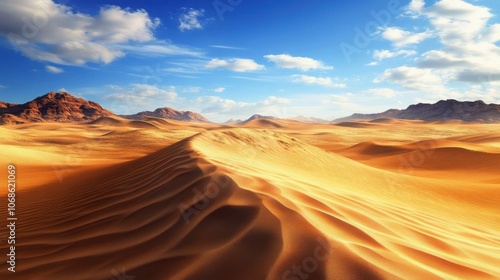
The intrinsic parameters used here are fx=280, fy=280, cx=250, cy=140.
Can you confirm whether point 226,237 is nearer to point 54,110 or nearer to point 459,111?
point 54,110

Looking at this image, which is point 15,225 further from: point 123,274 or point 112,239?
point 123,274

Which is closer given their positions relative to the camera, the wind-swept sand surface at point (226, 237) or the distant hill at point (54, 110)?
the wind-swept sand surface at point (226, 237)

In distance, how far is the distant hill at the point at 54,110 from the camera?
99.8 m

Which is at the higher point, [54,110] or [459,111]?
[54,110]

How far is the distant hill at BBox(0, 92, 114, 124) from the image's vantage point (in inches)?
3927

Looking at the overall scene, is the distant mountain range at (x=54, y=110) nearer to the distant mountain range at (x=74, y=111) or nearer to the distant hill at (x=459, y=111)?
the distant mountain range at (x=74, y=111)

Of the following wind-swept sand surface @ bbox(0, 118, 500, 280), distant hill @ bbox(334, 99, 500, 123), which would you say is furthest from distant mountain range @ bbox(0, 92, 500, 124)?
wind-swept sand surface @ bbox(0, 118, 500, 280)

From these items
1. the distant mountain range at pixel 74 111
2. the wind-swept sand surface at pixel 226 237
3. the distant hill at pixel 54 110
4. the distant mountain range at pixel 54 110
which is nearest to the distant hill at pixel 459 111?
the distant mountain range at pixel 74 111

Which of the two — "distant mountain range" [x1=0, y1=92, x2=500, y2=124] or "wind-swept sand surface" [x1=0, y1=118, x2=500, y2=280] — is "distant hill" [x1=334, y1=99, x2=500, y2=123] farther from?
"wind-swept sand surface" [x1=0, y1=118, x2=500, y2=280]

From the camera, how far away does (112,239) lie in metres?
2.47

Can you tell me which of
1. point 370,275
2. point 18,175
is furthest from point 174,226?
point 18,175

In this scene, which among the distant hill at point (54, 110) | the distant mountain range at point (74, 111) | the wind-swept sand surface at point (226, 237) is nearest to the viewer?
the wind-swept sand surface at point (226, 237)

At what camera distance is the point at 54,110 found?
113m

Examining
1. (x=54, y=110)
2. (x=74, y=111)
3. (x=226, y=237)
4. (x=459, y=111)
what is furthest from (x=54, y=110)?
(x=459, y=111)
